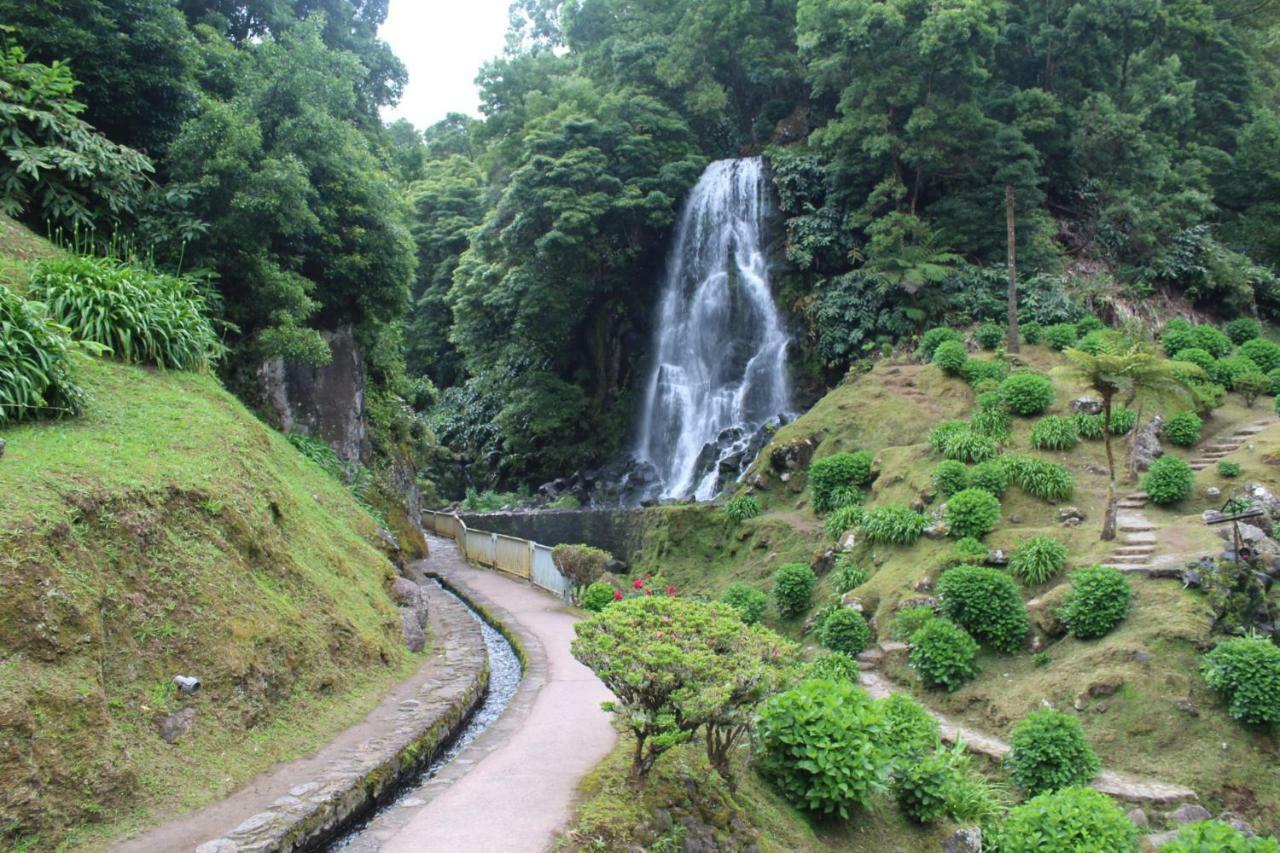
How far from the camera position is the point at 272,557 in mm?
7148

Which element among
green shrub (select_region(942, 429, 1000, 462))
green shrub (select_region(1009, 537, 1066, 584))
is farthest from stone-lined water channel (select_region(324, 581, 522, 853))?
green shrub (select_region(942, 429, 1000, 462))

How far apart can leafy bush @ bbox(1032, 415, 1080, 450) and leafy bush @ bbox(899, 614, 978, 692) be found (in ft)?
16.0

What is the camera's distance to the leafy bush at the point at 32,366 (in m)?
6.29

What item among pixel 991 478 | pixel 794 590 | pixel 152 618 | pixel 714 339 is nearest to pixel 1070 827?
pixel 794 590

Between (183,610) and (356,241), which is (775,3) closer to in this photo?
(356,241)

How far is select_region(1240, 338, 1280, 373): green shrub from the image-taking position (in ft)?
51.4

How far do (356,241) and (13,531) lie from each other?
11897 mm

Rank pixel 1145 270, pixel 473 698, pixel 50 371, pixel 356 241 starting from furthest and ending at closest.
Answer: pixel 1145 270 → pixel 356 241 → pixel 473 698 → pixel 50 371

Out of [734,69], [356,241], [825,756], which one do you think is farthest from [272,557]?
[734,69]

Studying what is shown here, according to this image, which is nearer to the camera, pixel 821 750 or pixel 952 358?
pixel 821 750

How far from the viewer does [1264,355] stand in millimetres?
15797

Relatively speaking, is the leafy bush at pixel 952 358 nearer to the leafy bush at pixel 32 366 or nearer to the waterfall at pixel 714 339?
the waterfall at pixel 714 339

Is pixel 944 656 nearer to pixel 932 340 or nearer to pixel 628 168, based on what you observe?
pixel 932 340

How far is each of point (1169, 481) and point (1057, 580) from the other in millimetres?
2686
